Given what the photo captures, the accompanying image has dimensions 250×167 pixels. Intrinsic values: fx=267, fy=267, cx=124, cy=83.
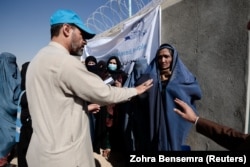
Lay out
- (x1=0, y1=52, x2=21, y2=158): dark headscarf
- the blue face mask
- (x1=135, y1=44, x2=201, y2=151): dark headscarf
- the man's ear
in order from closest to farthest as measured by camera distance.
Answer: the man's ear → (x1=135, y1=44, x2=201, y2=151): dark headscarf → (x1=0, y1=52, x2=21, y2=158): dark headscarf → the blue face mask

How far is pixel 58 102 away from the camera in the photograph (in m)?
1.59

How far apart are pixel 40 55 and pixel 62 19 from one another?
0.88 ft

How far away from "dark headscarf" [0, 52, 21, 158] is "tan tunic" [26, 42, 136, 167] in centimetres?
232

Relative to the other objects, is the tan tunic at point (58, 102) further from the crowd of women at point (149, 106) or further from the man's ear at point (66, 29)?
the crowd of women at point (149, 106)

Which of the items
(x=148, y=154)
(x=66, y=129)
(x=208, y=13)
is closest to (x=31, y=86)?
(x=66, y=129)

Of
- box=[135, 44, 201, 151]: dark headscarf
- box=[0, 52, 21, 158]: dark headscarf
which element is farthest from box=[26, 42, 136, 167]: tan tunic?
box=[0, 52, 21, 158]: dark headscarf

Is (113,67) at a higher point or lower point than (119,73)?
higher

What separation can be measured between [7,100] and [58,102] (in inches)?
97.7

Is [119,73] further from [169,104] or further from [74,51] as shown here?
[74,51]

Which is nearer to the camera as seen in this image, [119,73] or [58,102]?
[58,102]

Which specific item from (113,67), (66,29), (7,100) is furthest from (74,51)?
(113,67)

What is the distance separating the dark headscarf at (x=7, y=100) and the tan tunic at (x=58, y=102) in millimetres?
2325

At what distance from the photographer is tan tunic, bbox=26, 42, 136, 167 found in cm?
157

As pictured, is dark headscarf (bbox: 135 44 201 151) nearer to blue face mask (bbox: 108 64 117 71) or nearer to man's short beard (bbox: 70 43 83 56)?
man's short beard (bbox: 70 43 83 56)
